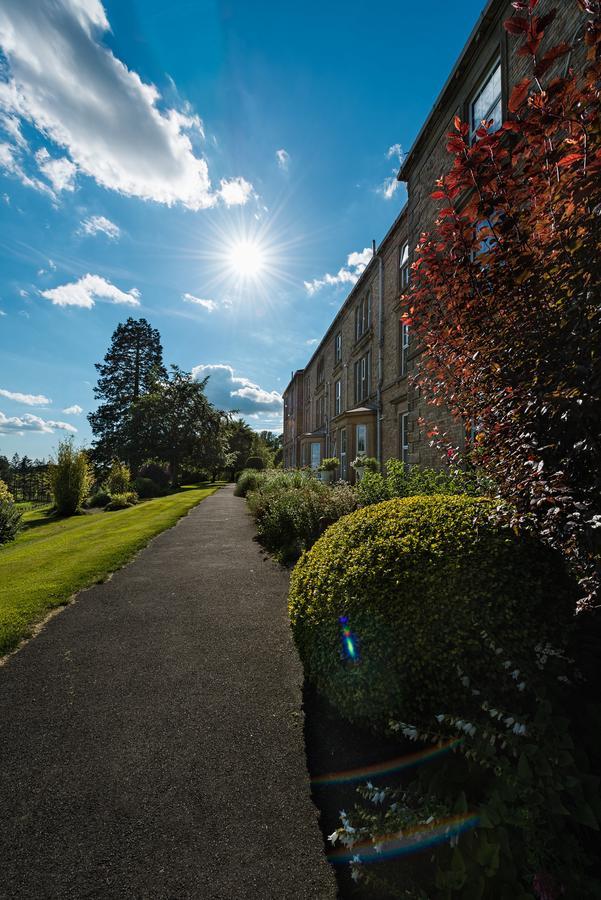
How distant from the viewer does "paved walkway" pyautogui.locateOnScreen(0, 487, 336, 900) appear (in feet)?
6.19

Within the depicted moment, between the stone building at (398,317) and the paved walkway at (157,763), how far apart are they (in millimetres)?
4176

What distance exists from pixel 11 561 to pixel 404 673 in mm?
7989

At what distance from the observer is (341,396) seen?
22.3m

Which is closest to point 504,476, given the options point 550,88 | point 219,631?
point 550,88

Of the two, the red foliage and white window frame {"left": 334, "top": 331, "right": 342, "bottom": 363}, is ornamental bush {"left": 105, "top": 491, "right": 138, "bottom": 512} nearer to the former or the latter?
white window frame {"left": 334, "top": 331, "right": 342, "bottom": 363}

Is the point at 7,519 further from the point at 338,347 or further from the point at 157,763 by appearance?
the point at 338,347

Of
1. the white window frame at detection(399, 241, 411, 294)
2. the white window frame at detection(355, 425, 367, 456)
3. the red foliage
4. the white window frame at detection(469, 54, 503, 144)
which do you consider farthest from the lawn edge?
the white window frame at detection(399, 241, 411, 294)

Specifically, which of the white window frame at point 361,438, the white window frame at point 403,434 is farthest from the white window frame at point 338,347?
the white window frame at point 403,434

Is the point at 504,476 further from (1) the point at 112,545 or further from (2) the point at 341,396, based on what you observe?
(2) the point at 341,396

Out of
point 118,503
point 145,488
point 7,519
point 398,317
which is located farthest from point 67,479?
point 398,317

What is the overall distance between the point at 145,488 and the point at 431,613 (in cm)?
2601

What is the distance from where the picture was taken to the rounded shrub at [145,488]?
83.9 feet

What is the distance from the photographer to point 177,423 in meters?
34.6

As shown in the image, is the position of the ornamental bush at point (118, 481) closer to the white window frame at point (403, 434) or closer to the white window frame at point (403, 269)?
the white window frame at point (403, 434)
